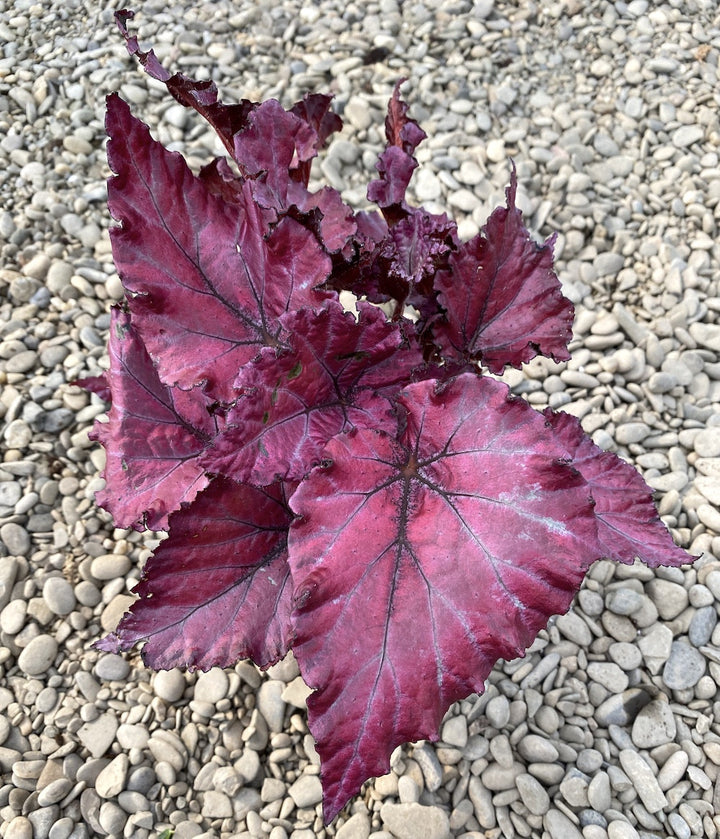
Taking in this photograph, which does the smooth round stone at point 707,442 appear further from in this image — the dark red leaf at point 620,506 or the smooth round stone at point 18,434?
the smooth round stone at point 18,434

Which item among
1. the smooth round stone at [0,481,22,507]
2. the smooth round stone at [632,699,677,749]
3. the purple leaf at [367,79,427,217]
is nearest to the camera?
the purple leaf at [367,79,427,217]

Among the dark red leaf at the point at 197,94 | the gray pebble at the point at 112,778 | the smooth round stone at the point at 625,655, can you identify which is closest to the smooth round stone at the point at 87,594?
the gray pebble at the point at 112,778

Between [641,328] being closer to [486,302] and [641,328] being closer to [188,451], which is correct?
[486,302]

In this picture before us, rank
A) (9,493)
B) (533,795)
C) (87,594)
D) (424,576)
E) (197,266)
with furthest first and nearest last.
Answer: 1. (9,493)
2. (87,594)
3. (533,795)
4. (197,266)
5. (424,576)

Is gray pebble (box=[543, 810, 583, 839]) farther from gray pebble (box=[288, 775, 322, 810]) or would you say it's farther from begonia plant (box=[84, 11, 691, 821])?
begonia plant (box=[84, 11, 691, 821])

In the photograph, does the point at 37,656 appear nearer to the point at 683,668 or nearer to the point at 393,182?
the point at 393,182

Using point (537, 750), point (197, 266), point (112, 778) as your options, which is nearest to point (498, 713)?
point (537, 750)

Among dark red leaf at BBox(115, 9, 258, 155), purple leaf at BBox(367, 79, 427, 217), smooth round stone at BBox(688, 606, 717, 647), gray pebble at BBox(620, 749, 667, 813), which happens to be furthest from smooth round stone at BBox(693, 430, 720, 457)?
dark red leaf at BBox(115, 9, 258, 155)
